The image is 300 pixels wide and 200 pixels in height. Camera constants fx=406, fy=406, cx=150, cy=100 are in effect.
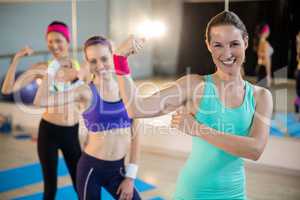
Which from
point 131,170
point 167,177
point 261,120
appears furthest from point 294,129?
point 261,120

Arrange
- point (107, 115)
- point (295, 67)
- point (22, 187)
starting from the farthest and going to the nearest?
point (22, 187) → point (295, 67) → point (107, 115)

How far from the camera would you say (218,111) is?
166 centimetres

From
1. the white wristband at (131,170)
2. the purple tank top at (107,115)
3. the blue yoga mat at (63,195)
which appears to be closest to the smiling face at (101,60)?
the purple tank top at (107,115)

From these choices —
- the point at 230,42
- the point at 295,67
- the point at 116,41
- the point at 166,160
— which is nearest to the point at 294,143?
the point at 295,67

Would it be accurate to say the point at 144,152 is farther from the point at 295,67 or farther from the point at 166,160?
the point at 295,67

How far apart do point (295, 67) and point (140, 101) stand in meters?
1.90

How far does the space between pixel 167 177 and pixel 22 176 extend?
1.33 meters

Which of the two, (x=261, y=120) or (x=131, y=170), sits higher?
(x=261, y=120)

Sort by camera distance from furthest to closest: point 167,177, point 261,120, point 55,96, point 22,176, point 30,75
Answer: point 22,176 → point 167,177 → point 30,75 → point 55,96 → point 261,120

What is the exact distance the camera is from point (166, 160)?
373 centimetres

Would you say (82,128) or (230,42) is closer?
(230,42)

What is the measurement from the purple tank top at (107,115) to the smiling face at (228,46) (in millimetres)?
793

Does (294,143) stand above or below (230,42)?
below

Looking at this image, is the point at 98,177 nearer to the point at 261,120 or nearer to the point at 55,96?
the point at 55,96
